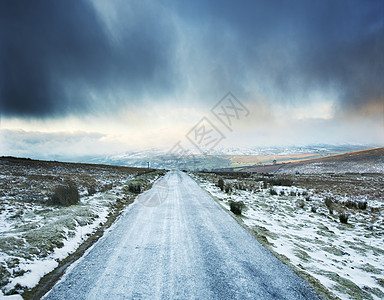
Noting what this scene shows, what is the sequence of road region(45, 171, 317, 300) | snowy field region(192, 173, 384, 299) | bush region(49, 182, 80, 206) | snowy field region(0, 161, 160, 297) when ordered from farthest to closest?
bush region(49, 182, 80, 206), snowy field region(192, 173, 384, 299), snowy field region(0, 161, 160, 297), road region(45, 171, 317, 300)

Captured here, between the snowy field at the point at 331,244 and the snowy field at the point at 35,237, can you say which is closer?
the snowy field at the point at 35,237

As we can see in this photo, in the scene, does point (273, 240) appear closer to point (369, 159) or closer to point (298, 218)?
point (298, 218)

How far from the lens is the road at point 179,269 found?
3.56 m

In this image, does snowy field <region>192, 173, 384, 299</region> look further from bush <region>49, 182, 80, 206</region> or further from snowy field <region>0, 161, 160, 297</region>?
bush <region>49, 182, 80, 206</region>

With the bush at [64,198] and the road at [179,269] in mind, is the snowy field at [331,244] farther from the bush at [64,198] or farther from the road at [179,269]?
the bush at [64,198]

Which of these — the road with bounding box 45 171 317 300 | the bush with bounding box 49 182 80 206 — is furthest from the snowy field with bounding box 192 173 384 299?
the bush with bounding box 49 182 80 206

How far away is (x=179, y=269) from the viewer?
14.3 feet

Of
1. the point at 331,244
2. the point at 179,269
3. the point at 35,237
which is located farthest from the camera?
the point at 331,244

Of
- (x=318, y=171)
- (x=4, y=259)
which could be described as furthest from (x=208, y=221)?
(x=318, y=171)

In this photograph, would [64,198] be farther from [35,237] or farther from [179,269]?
[179,269]

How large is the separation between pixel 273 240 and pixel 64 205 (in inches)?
433

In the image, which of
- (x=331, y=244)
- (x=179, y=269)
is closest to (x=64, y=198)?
(x=179, y=269)

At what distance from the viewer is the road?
11.7 ft

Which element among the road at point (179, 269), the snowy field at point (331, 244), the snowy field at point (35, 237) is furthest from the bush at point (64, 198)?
the snowy field at point (331, 244)
